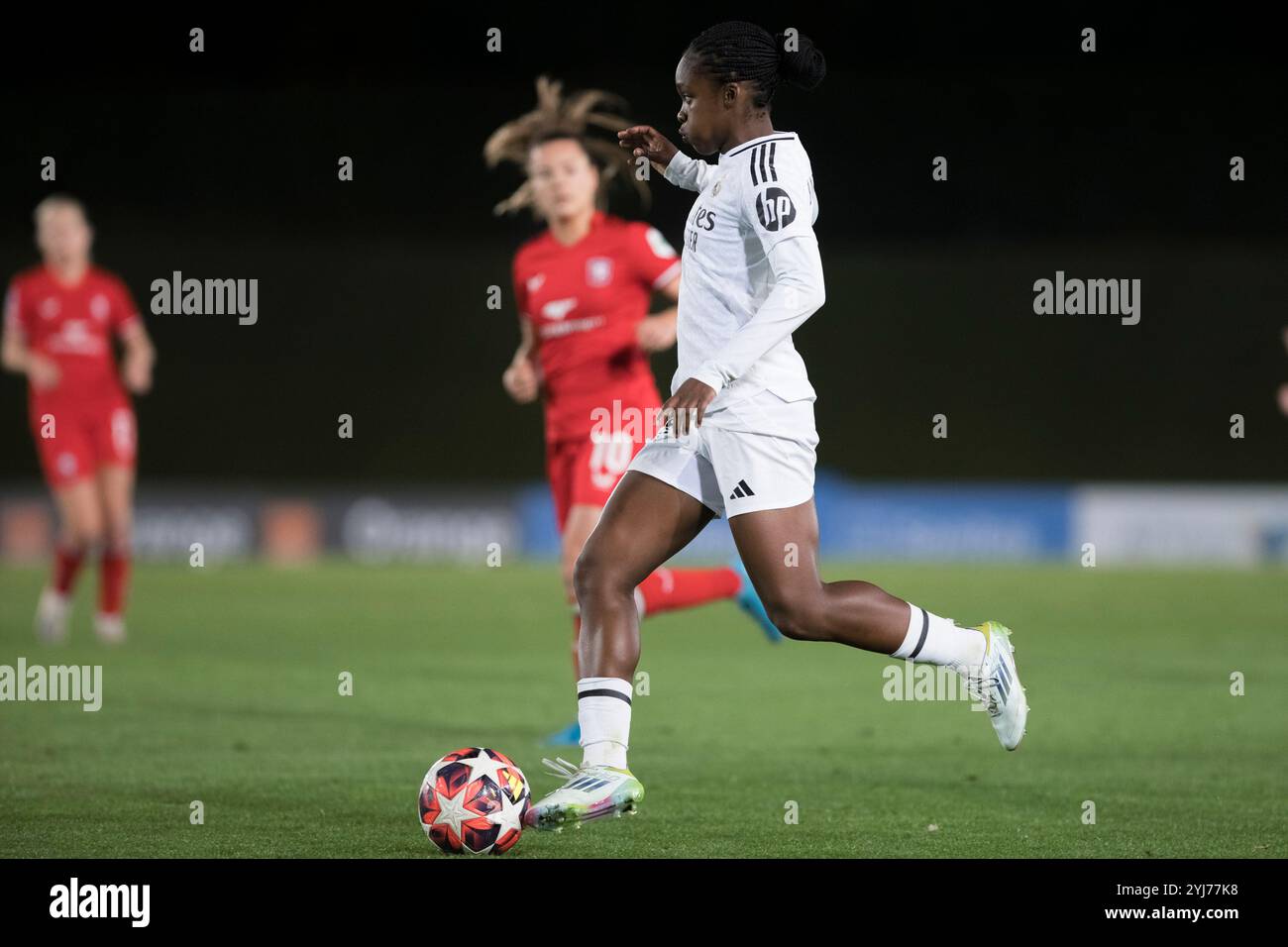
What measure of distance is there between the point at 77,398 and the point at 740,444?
8245 millimetres

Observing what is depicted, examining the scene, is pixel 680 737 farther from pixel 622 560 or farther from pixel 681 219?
pixel 681 219

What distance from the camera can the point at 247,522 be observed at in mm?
21422

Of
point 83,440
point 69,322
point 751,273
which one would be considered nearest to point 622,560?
point 751,273

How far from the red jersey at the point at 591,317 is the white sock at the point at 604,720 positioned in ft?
8.75

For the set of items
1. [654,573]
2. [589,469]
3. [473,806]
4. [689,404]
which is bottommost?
[473,806]

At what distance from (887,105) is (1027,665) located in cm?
1405

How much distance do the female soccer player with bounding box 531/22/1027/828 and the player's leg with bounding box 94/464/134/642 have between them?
293 inches

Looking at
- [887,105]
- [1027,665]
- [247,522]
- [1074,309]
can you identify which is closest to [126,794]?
[1027,665]

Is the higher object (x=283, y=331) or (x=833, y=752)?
(x=283, y=331)

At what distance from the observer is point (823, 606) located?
191 inches

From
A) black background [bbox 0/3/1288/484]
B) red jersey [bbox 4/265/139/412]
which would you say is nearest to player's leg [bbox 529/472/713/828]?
red jersey [bbox 4/265/139/412]
